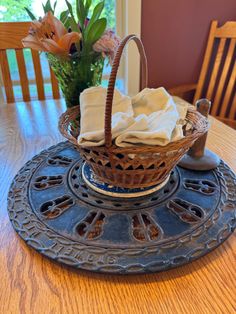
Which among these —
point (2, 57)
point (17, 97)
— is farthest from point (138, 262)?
point (17, 97)

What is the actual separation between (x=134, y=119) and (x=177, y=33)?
1.28 meters

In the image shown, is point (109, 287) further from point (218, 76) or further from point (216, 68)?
point (218, 76)

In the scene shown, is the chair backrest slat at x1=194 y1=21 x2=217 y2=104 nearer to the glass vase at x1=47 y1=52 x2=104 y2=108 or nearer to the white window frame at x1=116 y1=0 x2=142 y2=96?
the white window frame at x1=116 y1=0 x2=142 y2=96

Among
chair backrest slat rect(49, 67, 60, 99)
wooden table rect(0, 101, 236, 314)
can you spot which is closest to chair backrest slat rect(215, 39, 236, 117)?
chair backrest slat rect(49, 67, 60, 99)

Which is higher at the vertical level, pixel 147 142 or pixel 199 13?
pixel 199 13

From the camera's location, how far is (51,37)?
29.3 inches

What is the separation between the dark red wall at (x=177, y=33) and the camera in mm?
1591

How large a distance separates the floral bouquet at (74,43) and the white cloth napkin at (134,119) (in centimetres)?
13

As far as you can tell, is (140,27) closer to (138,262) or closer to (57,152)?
(57,152)

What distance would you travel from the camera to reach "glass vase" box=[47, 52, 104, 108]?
2.52 ft

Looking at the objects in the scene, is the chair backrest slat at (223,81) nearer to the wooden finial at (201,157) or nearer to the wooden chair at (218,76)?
the wooden chair at (218,76)

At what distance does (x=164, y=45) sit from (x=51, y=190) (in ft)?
4.34

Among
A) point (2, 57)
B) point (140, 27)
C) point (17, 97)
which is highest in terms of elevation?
point (140, 27)

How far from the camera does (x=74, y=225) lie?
1.94 ft
